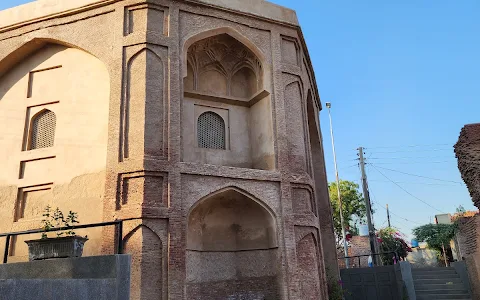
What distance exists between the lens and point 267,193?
9.97 metres

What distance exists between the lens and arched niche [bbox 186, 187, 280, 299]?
9.62 metres

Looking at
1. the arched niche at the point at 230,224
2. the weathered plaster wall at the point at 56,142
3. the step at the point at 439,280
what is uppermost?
the weathered plaster wall at the point at 56,142

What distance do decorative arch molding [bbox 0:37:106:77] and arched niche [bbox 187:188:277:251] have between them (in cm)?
516

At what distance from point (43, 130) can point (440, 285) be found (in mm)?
14279

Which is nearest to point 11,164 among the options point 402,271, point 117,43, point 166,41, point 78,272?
point 117,43

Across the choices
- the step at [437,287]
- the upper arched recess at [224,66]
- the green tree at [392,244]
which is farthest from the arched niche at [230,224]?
the green tree at [392,244]

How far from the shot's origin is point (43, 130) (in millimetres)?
10500

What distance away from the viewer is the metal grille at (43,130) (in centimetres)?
1034

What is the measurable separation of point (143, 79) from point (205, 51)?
2.64 metres

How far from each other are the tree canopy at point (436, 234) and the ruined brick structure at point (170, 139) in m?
11.6

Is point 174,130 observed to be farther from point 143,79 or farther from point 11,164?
point 11,164

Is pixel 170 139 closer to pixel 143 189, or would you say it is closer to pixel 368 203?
pixel 143 189

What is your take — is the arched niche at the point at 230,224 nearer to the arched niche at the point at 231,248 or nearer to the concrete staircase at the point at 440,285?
the arched niche at the point at 231,248

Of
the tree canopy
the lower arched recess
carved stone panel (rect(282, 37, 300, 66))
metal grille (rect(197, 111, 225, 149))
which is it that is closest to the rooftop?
carved stone panel (rect(282, 37, 300, 66))
